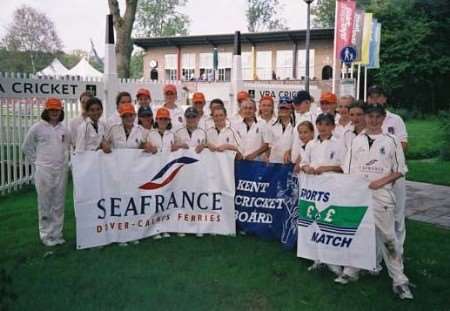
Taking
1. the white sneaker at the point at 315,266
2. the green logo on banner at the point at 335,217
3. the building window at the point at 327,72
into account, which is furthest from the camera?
the building window at the point at 327,72

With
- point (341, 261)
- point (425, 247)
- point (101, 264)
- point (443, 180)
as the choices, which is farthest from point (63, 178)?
point (443, 180)

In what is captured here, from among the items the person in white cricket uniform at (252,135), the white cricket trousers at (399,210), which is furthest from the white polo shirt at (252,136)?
the white cricket trousers at (399,210)

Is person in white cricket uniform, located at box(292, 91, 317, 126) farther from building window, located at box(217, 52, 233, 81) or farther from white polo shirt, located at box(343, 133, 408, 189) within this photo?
building window, located at box(217, 52, 233, 81)

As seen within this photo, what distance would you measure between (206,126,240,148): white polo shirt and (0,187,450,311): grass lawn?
136 cm

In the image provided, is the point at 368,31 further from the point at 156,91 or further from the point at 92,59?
the point at 92,59

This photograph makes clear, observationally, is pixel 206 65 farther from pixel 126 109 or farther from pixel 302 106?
pixel 126 109

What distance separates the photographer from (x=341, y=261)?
508cm

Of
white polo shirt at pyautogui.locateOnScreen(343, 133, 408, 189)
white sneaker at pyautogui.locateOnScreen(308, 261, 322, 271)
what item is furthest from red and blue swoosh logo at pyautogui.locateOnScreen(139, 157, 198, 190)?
white polo shirt at pyautogui.locateOnScreen(343, 133, 408, 189)

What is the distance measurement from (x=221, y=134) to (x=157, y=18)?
6600cm

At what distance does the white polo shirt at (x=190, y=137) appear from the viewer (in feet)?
21.9

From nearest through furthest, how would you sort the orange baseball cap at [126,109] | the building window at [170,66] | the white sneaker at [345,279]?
the white sneaker at [345,279] < the orange baseball cap at [126,109] < the building window at [170,66]

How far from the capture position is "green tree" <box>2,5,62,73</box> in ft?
171

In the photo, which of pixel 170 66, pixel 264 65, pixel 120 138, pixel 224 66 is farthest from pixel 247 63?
pixel 120 138

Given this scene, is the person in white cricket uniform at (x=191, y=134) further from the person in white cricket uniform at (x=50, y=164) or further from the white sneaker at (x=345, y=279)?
the white sneaker at (x=345, y=279)
